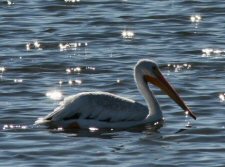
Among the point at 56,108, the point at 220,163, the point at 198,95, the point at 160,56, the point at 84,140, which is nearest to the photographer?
the point at 220,163

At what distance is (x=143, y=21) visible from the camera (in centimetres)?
2100

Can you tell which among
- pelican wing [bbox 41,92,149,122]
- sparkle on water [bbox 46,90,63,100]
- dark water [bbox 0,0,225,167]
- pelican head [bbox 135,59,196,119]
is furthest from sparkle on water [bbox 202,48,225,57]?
pelican wing [bbox 41,92,149,122]

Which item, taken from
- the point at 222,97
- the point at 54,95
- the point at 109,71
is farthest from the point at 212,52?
the point at 54,95

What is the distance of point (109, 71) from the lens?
16.3 meters

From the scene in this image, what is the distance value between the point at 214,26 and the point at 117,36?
1.98 metres

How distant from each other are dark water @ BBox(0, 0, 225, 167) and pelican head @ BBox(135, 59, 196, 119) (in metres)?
0.22

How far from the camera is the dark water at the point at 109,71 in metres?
11.7

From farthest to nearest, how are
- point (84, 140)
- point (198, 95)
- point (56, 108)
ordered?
point (198, 95) < point (56, 108) < point (84, 140)

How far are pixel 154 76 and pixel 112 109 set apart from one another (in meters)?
0.85

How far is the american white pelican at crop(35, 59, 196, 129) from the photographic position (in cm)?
1295

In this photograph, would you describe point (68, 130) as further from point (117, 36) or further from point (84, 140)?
point (117, 36)

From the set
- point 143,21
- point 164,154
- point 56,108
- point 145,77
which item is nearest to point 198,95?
point 145,77

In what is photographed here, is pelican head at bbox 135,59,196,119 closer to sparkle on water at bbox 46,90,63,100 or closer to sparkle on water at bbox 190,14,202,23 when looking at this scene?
sparkle on water at bbox 46,90,63,100

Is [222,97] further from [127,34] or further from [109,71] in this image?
[127,34]
